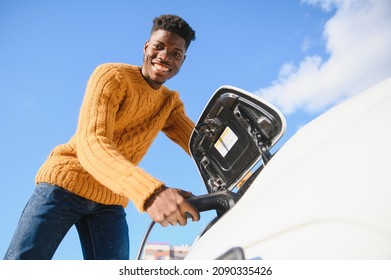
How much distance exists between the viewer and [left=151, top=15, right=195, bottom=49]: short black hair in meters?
2.24

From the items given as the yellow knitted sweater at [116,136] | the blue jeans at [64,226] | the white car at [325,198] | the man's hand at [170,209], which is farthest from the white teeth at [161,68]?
the white car at [325,198]

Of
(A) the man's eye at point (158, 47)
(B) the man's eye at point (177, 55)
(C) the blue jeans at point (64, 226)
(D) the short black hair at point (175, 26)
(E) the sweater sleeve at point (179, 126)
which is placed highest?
(D) the short black hair at point (175, 26)

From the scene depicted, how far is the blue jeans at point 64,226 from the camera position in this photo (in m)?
2.04

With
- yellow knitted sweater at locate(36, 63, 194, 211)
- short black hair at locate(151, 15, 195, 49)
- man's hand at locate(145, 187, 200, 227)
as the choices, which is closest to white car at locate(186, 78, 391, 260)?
man's hand at locate(145, 187, 200, 227)

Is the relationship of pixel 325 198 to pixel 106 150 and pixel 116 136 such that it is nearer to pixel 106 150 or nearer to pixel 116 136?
pixel 106 150

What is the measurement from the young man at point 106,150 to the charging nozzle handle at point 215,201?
34 centimetres

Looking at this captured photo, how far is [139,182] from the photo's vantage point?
1.42 metres

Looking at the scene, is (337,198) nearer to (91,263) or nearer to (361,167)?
(361,167)

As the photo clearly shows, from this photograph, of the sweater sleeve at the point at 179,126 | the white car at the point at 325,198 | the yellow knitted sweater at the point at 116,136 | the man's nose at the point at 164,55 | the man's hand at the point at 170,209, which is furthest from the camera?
the sweater sleeve at the point at 179,126

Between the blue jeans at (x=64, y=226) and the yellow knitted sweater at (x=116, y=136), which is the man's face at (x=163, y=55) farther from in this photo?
the blue jeans at (x=64, y=226)

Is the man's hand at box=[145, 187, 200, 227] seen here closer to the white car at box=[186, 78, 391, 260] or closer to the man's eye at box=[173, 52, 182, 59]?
the white car at box=[186, 78, 391, 260]

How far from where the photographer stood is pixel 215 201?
4.33 ft

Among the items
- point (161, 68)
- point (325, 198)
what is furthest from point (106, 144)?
point (325, 198)

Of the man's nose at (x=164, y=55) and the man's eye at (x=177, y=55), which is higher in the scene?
the man's eye at (x=177, y=55)
